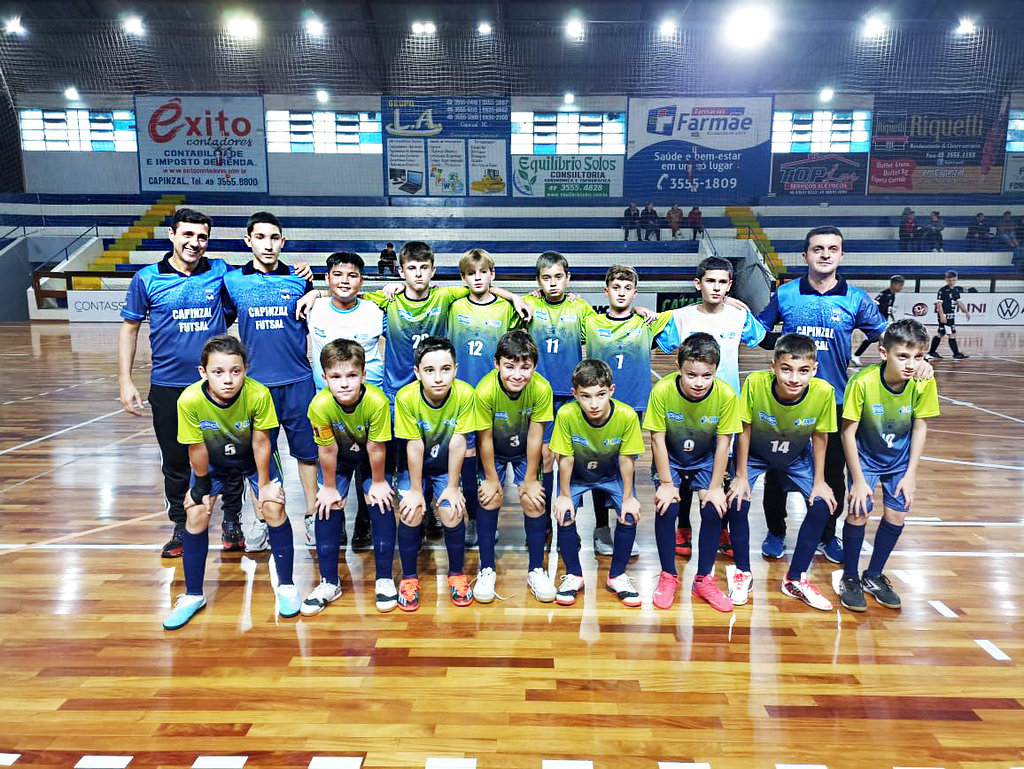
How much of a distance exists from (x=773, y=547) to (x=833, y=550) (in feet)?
1.11

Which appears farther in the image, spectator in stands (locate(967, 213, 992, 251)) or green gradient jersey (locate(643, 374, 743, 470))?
spectator in stands (locate(967, 213, 992, 251))

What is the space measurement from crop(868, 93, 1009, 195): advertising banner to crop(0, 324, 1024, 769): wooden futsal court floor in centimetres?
1870

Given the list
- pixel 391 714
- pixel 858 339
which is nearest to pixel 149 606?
pixel 391 714

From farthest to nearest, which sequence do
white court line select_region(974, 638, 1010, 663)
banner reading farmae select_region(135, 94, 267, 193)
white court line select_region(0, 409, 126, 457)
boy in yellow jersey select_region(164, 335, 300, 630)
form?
banner reading farmae select_region(135, 94, 267, 193) → white court line select_region(0, 409, 126, 457) → boy in yellow jersey select_region(164, 335, 300, 630) → white court line select_region(974, 638, 1010, 663)

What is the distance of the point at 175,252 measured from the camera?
3.54 m

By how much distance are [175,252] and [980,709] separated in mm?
4128

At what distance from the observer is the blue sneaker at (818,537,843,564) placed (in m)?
3.76

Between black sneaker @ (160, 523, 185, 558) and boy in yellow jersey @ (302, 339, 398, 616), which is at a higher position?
boy in yellow jersey @ (302, 339, 398, 616)

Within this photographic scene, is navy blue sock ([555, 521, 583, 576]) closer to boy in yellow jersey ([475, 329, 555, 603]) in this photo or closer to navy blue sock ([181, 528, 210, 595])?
boy in yellow jersey ([475, 329, 555, 603])

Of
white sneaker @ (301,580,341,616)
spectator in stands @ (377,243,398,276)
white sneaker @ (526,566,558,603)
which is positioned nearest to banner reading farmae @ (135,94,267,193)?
spectator in stands @ (377,243,398,276)

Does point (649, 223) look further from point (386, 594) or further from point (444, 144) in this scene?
point (386, 594)

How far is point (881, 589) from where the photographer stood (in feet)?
10.8

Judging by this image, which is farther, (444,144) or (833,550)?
(444,144)

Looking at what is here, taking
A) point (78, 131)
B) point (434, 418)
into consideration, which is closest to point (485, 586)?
point (434, 418)
